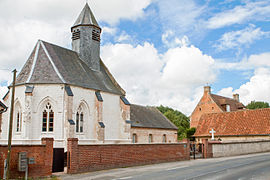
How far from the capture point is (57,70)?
2358 cm

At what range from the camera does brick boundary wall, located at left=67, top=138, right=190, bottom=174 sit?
14.9 meters

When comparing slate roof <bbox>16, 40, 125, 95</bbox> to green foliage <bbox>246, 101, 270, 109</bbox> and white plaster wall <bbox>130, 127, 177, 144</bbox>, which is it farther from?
green foliage <bbox>246, 101, 270, 109</bbox>

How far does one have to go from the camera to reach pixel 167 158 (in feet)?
70.1

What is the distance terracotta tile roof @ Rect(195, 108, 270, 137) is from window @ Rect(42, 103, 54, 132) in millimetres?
25237

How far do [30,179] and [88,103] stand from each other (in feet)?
41.0

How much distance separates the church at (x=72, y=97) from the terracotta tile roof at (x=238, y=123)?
14.0m

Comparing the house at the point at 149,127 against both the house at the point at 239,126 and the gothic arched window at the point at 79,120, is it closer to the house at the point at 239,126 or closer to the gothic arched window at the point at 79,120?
the house at the point at 239,126

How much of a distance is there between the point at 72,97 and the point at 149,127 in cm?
1502

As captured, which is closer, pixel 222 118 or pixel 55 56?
pixel 55 56

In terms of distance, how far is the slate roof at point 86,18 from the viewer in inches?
1157

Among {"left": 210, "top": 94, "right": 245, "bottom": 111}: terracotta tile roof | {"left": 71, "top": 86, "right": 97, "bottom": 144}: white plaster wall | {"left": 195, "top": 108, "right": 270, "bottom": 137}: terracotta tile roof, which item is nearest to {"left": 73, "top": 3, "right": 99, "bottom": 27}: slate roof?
{"left": 71, "top": 86, "right": 97, "bottom": 144}: white plaster wall

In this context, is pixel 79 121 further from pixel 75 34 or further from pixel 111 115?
pixel 75 34

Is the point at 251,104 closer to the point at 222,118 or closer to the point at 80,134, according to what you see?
the point at 222,118

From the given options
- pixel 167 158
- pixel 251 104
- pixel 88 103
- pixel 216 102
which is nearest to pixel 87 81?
pixel 88 103
